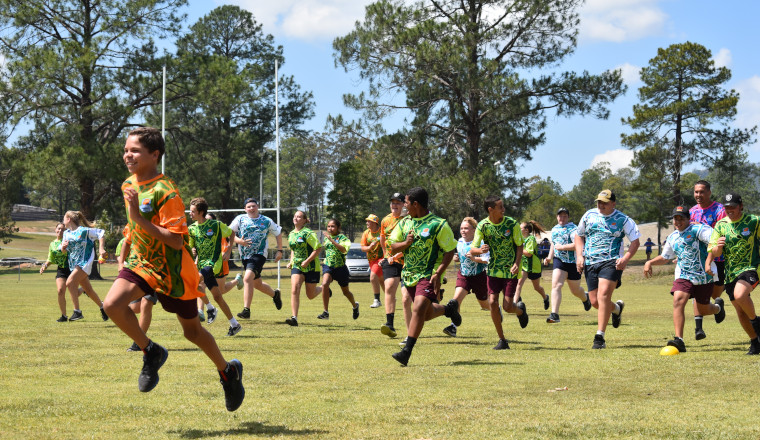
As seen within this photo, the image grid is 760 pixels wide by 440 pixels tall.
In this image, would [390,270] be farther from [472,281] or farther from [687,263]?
[687,263]

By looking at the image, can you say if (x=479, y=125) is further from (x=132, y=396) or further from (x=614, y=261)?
(x=132, y=396)

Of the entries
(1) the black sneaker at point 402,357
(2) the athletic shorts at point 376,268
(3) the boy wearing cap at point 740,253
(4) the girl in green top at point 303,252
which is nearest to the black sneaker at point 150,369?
(1) the black sneaker at point 402,357

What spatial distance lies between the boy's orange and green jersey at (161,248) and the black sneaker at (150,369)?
0.44 metres

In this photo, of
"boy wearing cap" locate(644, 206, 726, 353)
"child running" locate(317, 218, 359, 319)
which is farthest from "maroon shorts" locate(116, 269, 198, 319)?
"child running" locate(317, 218, 359, 319)

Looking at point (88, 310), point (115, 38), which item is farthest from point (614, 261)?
point (115, 38)

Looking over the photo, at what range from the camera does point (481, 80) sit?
39.4 m

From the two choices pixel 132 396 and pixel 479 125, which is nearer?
pixel 132 396

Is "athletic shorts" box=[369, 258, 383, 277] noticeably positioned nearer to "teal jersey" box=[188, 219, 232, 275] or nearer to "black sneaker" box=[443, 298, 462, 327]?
"teal jersey" box=[188, 219, 232, 275]

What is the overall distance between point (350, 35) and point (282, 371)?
111ft

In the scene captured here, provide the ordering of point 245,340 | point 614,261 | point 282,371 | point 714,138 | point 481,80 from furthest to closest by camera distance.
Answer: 1. point 714,138
2. point 481,80
3. point 245,340
4. point 614,261
5. point 282,371

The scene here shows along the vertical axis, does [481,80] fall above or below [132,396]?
above

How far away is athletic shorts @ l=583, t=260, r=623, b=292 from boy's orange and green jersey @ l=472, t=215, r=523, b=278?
3.14ft

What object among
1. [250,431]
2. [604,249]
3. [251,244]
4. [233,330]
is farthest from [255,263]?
[250,431]

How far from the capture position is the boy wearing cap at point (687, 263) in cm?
1048
